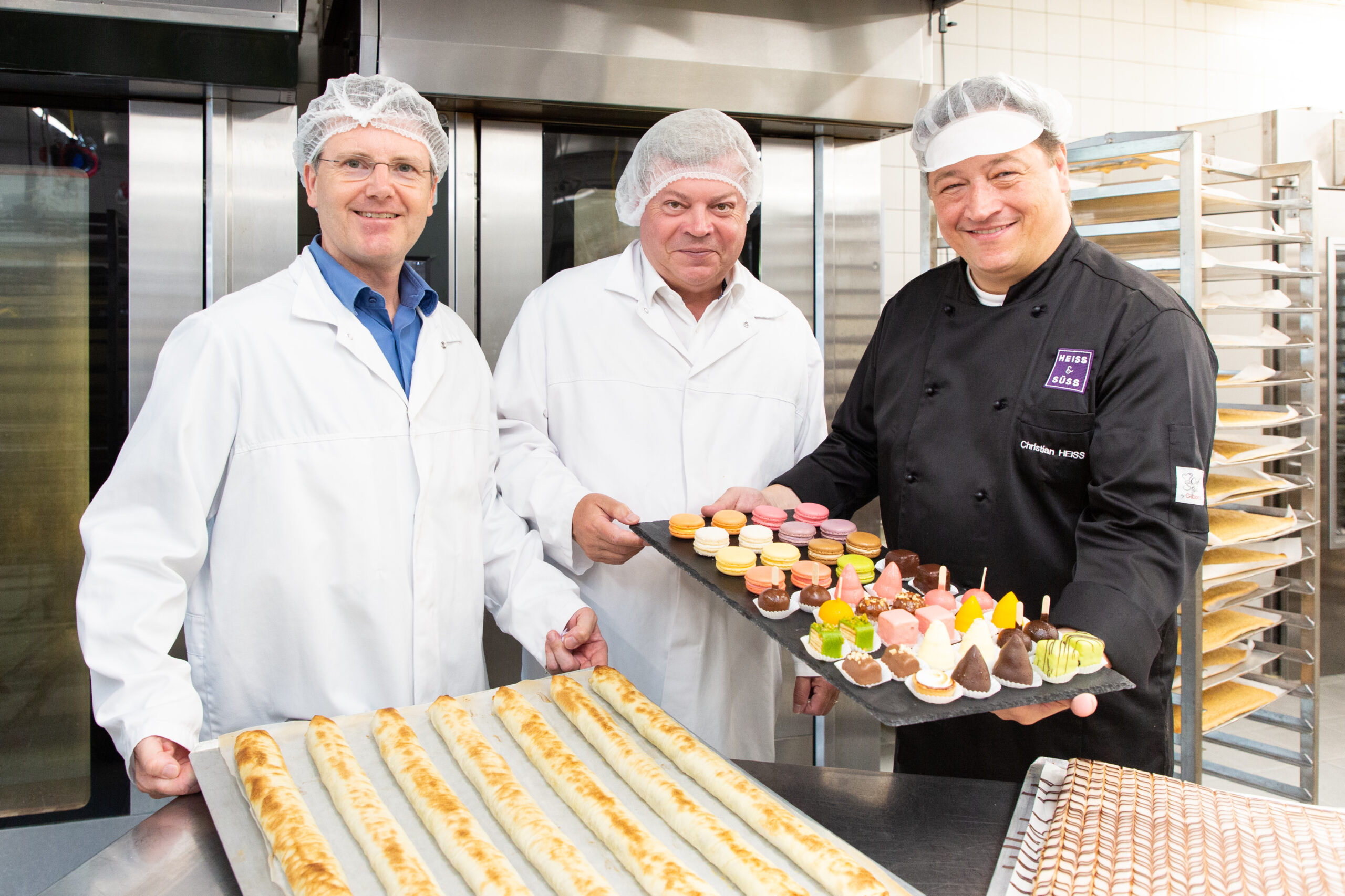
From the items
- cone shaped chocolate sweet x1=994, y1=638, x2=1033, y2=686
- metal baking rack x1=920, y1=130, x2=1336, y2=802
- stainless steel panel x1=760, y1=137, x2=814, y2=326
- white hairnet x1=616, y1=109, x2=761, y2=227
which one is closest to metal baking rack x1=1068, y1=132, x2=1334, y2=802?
metal baking rack x1=920, y1=130, x2=1336, y2=802

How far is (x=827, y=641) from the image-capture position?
1457mm

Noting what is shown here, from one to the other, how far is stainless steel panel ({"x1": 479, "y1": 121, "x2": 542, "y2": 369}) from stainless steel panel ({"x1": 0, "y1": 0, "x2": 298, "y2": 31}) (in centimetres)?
66

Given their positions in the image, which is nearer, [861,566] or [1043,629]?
[1043,629]

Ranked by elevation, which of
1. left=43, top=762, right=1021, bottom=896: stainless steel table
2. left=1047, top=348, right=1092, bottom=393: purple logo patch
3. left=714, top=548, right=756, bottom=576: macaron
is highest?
left=1047, top=348, right=1092, bottom=393: purple logo patch

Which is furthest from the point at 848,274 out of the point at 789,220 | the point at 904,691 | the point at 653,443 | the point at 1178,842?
the point at 1178,842

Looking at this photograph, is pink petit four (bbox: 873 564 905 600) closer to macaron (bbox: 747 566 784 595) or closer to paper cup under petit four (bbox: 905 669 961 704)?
macaron (bbox: 747 566 784 595)

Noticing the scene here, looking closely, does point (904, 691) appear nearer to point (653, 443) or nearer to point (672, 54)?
point (653, 443)

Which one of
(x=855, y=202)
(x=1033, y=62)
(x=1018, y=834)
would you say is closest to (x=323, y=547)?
(x=1018, y=834)

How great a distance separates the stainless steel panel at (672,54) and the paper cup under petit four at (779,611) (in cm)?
171

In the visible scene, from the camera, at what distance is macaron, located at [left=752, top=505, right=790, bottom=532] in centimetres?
202

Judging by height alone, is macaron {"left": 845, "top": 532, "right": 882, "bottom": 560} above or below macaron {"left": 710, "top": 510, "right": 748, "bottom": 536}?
below

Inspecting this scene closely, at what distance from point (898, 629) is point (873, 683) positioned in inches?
5.8

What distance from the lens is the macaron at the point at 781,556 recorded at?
1849 mm

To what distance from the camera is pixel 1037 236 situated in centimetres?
195
